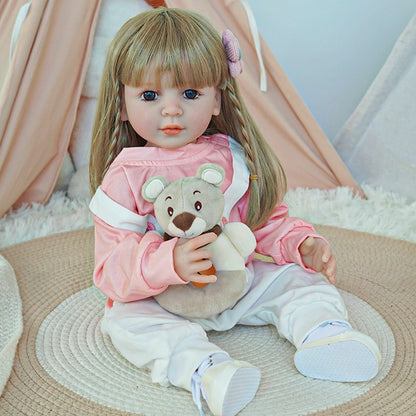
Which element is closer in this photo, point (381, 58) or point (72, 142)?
point (72, 142)

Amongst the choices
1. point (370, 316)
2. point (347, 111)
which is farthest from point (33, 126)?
point (347, 111)

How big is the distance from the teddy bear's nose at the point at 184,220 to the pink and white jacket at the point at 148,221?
34mm

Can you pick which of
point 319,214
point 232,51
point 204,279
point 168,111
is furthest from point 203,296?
point 319,214

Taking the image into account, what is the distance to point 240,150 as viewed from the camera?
3.51 feet

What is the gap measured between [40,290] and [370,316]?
2.03 ft

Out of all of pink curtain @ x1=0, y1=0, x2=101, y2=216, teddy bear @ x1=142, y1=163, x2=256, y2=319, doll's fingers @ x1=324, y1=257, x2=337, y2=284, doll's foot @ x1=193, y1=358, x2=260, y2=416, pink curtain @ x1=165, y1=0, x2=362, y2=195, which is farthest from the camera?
pink curtain @ x1=165, y1=0, x2=362, y2=195

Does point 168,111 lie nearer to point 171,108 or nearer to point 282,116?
point 171,108

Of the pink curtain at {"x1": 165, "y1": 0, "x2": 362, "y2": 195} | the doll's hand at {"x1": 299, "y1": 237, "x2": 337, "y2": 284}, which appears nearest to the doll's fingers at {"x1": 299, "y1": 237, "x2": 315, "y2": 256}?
the doll's hand at {"x1": 299, "y1": 237, "x2": 337, "y2": 284}

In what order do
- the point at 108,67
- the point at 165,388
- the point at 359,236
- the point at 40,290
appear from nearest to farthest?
the point at 165,388
the point at 108,67
the point at 40,290
the point at 359,236

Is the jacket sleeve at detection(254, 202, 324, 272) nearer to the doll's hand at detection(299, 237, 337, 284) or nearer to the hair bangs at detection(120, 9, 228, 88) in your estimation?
the doll's hand at detection(299, 237, 337, 284)

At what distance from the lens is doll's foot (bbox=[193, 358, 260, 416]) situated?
0.77 m

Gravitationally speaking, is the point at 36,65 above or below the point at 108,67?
below

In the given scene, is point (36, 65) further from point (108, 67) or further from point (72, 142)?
point (108, 67)

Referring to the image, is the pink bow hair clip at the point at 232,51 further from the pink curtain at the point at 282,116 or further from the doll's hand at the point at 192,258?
the pink curtain at the point at 282,116
